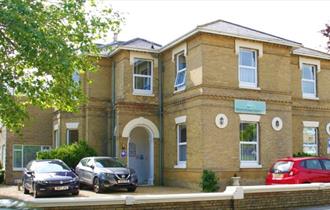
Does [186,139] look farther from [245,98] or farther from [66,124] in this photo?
[66,124]

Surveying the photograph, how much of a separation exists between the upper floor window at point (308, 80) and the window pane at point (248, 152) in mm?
5478

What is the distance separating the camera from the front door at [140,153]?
27.3 metres

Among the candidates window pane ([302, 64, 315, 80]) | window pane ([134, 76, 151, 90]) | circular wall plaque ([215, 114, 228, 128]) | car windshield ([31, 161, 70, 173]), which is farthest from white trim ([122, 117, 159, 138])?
window pane ([302, 64, 315, 80])

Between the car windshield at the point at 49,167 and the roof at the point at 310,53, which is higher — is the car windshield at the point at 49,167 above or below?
below

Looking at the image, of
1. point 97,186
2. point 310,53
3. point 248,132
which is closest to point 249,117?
point 248,132

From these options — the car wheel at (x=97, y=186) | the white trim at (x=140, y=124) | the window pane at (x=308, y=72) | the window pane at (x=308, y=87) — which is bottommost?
the car wheel at (x=97, y=186)

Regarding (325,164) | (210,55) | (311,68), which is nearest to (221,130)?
(210,55)

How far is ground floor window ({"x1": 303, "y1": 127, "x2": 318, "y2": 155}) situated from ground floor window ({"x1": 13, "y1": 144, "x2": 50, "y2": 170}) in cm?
1671

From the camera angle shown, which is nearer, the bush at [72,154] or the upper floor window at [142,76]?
the bush at [72,154]

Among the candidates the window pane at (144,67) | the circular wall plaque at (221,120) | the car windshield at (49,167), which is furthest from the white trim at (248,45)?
the car windshield at (49,167)

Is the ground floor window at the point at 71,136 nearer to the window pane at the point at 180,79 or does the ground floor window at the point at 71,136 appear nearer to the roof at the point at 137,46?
the roof at the point at 137,46

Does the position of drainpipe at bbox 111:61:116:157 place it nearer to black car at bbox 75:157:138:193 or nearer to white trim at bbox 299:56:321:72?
black car at bbox 75:157:138:193

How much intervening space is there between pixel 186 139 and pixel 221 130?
1997mm

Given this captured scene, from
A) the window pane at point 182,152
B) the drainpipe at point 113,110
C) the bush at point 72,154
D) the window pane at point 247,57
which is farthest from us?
the drainpipe at point 113,110
